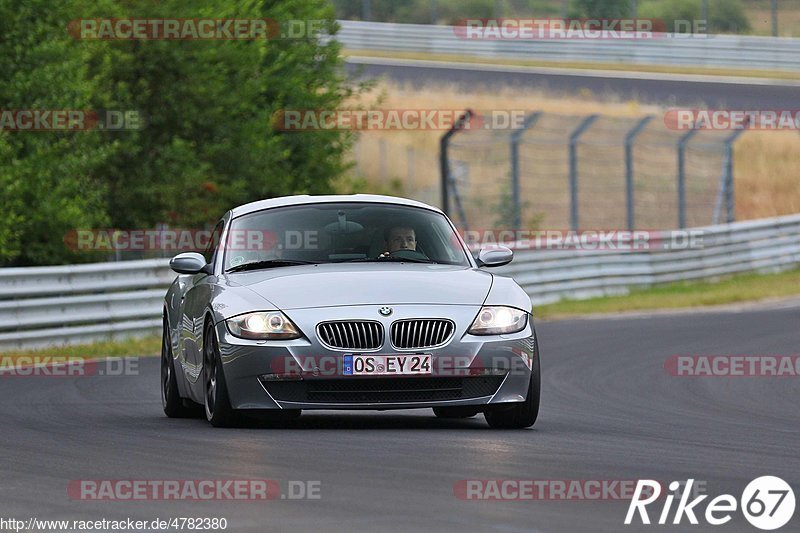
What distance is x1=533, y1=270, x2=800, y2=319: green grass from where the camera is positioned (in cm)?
2567

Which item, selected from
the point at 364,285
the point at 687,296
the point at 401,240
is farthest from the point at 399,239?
the point at 687,296

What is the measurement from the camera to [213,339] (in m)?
10.5

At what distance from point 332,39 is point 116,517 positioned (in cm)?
2652

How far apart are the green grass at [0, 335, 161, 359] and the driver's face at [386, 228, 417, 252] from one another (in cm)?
799

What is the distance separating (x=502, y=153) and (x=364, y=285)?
106ft

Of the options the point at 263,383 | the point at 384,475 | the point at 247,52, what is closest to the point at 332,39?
the point at 247,52

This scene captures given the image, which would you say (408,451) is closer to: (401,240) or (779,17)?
(401,240)

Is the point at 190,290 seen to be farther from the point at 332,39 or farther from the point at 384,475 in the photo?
the point at 332,39

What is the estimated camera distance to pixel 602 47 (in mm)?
50656

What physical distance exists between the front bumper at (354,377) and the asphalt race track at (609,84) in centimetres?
3443

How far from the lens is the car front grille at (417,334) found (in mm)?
9930

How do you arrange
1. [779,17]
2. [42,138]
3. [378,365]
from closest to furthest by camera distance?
[378,365] → [42,138] → [779,17]

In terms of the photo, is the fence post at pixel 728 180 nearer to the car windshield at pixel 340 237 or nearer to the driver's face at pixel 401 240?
the car windshield at pixel 340 237

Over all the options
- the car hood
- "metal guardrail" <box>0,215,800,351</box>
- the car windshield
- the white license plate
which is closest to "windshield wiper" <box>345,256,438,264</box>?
the car windshield
